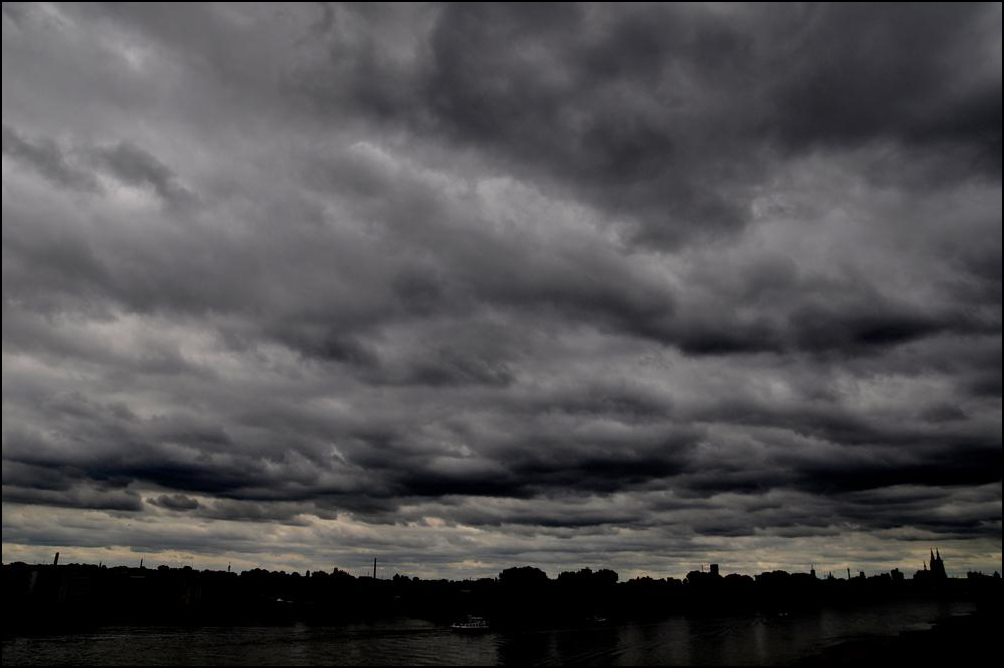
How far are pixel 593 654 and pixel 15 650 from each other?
14674 cm

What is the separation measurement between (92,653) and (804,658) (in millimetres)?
175264

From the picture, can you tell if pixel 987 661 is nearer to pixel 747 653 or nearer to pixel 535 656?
pixel 747 653

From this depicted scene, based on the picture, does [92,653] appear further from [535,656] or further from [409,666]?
[535,656]

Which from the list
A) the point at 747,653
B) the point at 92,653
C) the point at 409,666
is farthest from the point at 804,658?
the point at 92,653

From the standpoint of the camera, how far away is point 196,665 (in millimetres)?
159500

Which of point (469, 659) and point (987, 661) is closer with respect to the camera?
point (987, 661)

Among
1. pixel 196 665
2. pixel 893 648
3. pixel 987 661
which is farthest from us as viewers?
pixel 893 648

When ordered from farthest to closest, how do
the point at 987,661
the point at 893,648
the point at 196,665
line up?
1. the point at 893,648
2. the point at 196,665
3. the point at 987,661

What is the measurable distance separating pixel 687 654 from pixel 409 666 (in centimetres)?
7586

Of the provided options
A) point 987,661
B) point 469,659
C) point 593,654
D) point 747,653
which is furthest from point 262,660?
point 987,661

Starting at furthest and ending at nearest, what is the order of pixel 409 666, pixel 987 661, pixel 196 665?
pixel 409 666 → pixel 196 665 → pixel 987 661

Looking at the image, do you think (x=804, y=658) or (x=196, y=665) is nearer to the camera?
(x=196, y=665)

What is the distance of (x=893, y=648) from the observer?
18662 centimetres

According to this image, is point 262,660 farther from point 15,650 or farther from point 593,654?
point 593,654
